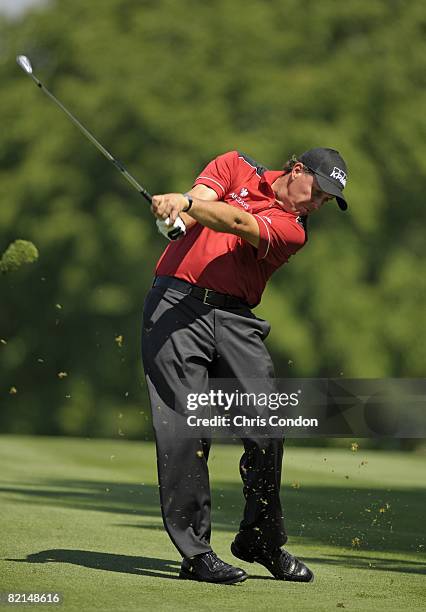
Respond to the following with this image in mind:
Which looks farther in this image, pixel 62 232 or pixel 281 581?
pixel 62 232

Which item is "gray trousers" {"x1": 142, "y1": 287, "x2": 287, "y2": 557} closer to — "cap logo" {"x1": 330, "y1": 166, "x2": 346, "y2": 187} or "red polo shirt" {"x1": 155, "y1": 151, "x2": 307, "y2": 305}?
"red polo shirt" {"x1": 155, "y1": 151, "x2": 307, "y2": 305}

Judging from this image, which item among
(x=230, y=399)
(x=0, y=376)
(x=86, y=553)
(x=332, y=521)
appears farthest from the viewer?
(x=0, y=376)

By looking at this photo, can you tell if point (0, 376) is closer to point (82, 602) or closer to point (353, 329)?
point (353, 329)

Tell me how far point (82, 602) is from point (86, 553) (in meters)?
1.59

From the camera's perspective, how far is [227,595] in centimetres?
629

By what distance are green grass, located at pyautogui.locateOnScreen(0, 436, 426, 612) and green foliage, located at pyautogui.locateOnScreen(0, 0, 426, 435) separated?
445 inches

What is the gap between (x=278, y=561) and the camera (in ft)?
22.6

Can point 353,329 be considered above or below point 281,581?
above

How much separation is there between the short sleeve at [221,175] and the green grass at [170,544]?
180 centimetres

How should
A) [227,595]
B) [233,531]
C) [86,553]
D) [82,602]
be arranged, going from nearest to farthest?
[82,602], [227,595], [86,553], [233,531]

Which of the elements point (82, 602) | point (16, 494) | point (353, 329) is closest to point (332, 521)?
point (16, 494)

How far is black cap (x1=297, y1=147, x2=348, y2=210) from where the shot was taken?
6.81m

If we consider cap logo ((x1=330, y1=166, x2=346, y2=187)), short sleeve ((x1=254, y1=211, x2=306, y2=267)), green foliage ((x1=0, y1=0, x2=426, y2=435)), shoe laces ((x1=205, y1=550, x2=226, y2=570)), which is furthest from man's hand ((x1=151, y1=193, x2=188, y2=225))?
green foliage ((x1=0, y1=0, x2=426, y2=435))

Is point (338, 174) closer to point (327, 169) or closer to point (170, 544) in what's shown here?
point (327, 169)
